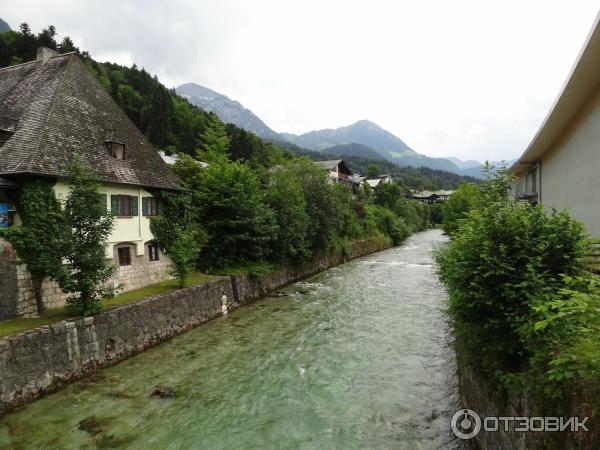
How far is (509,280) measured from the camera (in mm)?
7426

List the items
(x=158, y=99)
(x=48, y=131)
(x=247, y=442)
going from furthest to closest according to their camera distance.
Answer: (x=158, y=99) < (x=48, y=131) < (x=247, y=442)

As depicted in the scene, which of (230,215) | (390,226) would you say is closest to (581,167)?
(230,215)

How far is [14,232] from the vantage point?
531 inches

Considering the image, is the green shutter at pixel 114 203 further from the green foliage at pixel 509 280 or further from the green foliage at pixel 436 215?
the green foliage at pixel 436 215

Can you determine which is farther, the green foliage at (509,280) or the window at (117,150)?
the window at (117,150)

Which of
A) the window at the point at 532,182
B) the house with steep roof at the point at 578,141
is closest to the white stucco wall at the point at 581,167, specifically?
the house with steep roof at the point at 578,141

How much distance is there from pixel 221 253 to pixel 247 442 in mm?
16553

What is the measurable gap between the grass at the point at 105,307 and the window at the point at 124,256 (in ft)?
5.16

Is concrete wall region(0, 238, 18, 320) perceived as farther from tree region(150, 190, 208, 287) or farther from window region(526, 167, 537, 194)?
window region(526, 167, 537, 194)

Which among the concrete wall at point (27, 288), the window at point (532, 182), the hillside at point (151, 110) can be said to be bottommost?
the concrete wall at point (27, 288)

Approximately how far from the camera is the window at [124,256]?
1884 centimetres

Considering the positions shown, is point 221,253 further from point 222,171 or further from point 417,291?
point 417,291

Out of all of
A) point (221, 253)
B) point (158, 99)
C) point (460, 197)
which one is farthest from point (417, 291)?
point (158, 99)

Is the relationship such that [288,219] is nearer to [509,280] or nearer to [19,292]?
[19,292]
